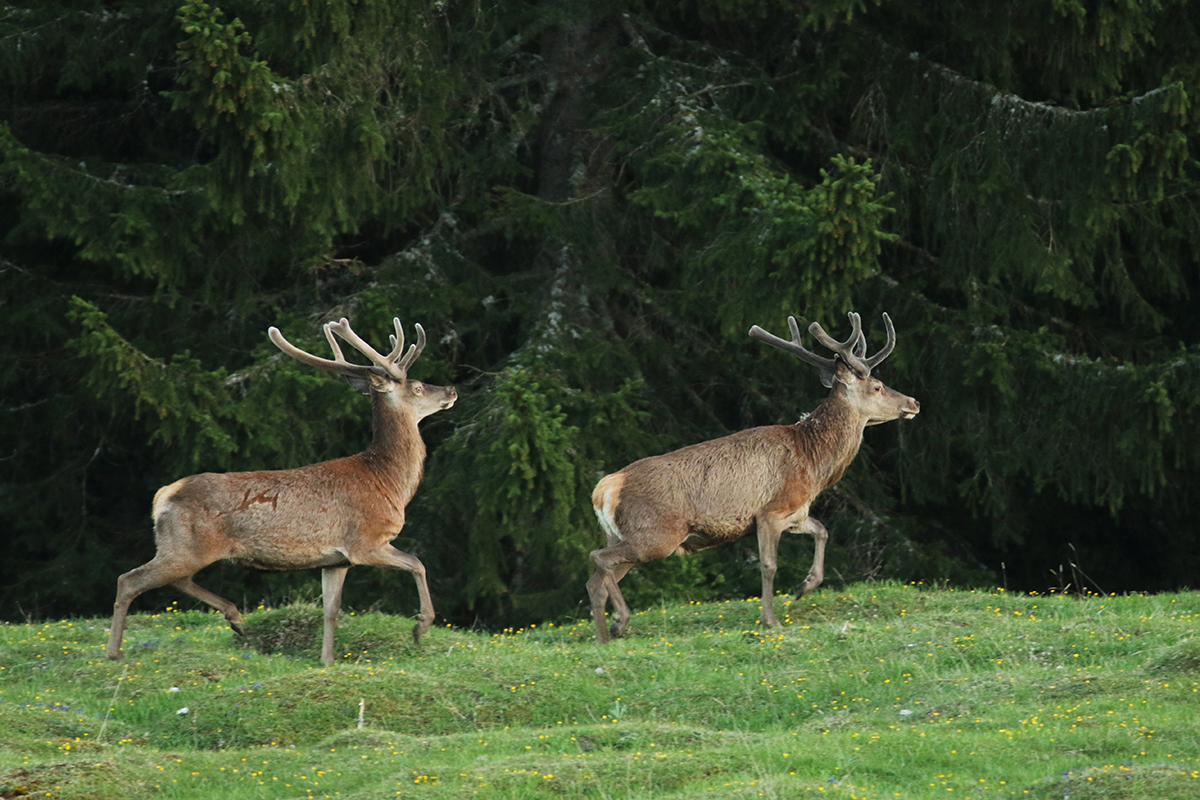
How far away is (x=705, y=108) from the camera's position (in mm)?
20031

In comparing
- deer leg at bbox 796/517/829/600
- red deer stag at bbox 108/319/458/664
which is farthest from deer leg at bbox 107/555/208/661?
deer leg at bbox 796/517/829/600

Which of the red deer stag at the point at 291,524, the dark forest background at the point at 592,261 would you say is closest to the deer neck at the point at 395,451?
the red deer stag at the point at 291,524

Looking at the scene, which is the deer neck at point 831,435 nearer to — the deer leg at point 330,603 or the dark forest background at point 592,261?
the dark forest background at point 592,261

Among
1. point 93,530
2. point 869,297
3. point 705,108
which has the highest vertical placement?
point 705,108

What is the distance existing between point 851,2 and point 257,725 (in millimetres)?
11150

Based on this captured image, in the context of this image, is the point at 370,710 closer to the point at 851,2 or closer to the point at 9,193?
the point at 851,2

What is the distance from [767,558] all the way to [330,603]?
3275 mm

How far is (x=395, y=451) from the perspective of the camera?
12.5 metres

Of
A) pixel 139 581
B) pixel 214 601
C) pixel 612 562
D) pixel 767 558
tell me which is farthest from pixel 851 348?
pixel 139 581

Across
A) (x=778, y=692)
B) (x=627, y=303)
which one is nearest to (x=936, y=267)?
(x=627, y=303)

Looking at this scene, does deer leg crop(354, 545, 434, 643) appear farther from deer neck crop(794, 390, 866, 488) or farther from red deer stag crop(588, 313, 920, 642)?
deer neck crop(794, 390, 866, 488)

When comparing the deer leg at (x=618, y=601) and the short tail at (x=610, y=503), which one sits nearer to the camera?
the deer leg at (x=618, y=601)

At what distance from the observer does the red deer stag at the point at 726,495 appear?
12.2 m

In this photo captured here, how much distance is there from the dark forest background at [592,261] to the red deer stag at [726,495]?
12.6ft
